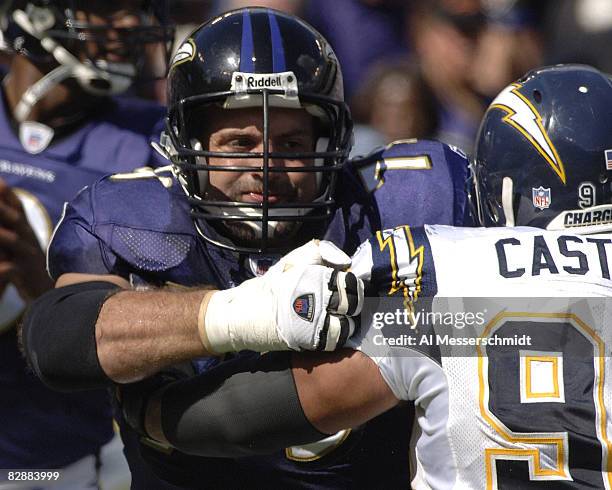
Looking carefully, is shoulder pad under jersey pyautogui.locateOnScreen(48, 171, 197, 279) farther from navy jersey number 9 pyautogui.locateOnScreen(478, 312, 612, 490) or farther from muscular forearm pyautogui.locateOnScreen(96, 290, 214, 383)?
navy jersey number 9 pyautogui.locateOnScreen(478, 312, 612, 490)

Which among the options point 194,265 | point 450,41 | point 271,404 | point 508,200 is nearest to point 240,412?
point 271,404

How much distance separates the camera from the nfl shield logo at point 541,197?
2025 millimetres

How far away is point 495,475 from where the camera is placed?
5.79 feet

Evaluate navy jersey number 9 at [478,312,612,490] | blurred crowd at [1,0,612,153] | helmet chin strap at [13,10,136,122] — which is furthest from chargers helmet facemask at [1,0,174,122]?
navy jersey number 9 at [478,312,612,490]

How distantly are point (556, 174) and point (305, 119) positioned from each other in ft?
2.22

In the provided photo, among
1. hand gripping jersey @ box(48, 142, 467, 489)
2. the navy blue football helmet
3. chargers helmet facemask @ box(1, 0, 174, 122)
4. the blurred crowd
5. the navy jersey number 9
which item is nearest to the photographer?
the navy jersey number 9

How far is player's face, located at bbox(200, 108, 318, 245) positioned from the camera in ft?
7.80

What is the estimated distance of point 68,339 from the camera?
2115 mm

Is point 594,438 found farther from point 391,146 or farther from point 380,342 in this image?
point 391,146

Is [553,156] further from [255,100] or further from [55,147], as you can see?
[55,147]

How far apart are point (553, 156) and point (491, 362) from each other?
0.46 m

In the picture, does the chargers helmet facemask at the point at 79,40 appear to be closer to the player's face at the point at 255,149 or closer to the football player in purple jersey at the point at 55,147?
the football player in purple jersey at the point at 55,147

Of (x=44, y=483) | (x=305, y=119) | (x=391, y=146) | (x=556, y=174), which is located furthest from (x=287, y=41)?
(x=44, y=483)

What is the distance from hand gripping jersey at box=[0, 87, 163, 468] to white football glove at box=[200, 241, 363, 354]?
1.57 metres
